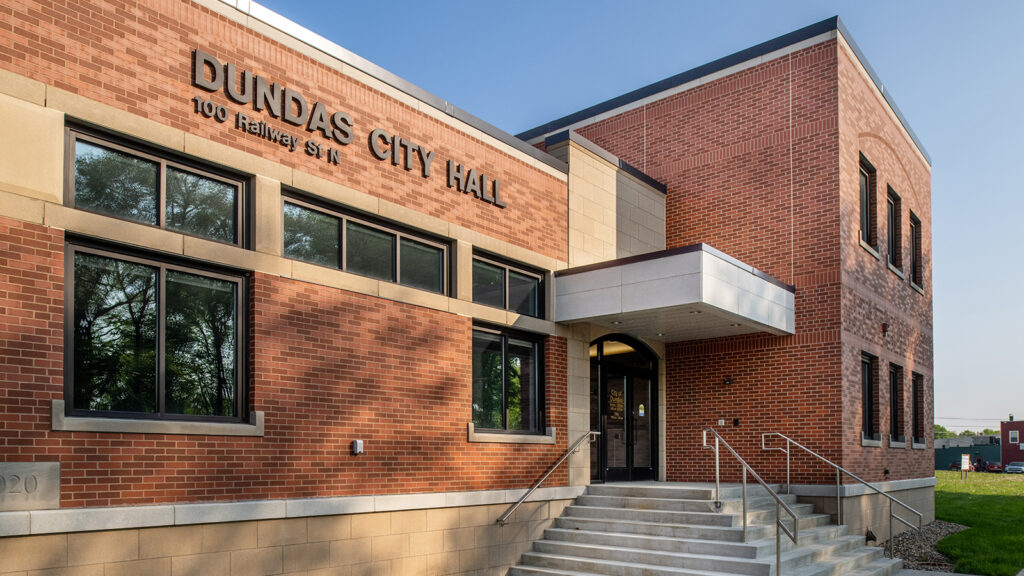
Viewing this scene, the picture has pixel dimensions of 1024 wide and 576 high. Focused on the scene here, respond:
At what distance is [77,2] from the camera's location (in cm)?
746

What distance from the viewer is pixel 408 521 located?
33.0ft

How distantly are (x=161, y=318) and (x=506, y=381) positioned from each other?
18.1ft

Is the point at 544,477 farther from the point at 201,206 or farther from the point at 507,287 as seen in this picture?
the point at 201,206

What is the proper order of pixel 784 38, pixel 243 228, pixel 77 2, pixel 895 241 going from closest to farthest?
pixel 77 2
pixel 243 228
pixel 784 38
pixel 895 241

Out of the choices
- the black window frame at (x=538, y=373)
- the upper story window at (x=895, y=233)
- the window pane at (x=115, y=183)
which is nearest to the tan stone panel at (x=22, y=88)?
the window pane at (x=115, y=183)

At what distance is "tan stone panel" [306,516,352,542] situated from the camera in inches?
350

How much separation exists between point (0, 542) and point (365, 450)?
399cm

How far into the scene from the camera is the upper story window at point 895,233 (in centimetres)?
1814

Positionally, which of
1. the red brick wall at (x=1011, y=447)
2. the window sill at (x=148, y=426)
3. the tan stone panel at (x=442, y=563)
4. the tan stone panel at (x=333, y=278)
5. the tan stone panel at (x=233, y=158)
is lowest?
the red brick wall at (x=1011, y=447)

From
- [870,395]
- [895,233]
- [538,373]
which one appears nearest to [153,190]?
[538,373]

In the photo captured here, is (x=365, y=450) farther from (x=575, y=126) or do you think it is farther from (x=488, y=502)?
(x=575, y=126)

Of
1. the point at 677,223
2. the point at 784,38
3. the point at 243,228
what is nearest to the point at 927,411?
the point at 677,223

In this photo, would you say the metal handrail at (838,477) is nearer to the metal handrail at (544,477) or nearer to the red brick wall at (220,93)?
the metal handrail at (544,477)

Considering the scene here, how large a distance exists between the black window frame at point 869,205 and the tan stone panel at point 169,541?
44.0ft
